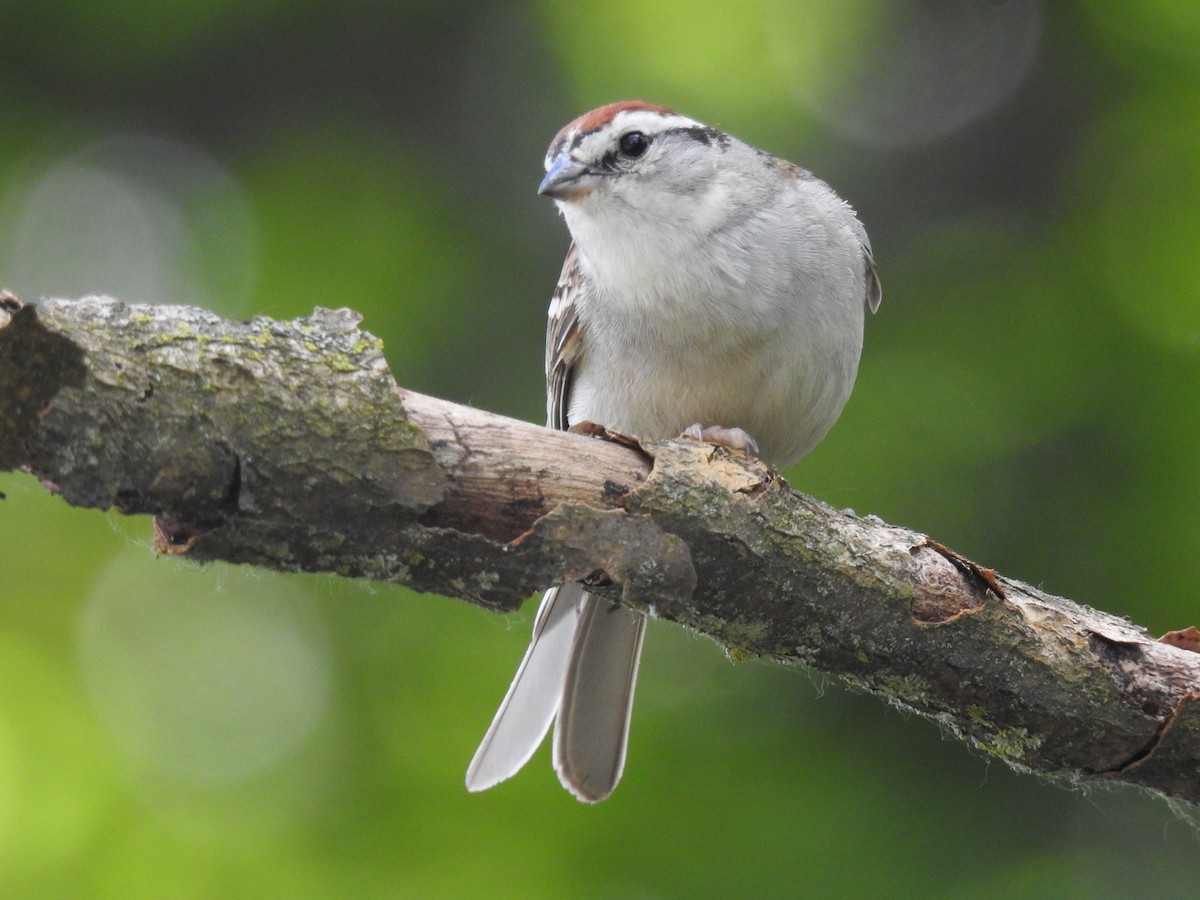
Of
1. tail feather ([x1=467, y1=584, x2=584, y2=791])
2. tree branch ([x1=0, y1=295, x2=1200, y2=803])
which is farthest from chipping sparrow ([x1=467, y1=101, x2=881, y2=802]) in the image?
tree branch ([x1=0, y1=295, x2=1200, y2=803])

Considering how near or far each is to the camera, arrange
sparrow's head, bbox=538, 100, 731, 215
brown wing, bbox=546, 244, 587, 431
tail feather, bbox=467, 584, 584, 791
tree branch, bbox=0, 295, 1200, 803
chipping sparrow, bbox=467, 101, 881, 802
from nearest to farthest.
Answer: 1. tree branch, bbox=0, 295, 1200, 803
2. tail feather, bbox=467, 584, 584, 791
3. chipping sparrow, bbox=467, 101, 881, 802
4. sparrow's head, bbox=538, 100, 731, 215
5. brown wing, bbox=546, 244, 587, 431

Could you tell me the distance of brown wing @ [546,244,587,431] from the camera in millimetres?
4098

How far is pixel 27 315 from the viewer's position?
1.92m

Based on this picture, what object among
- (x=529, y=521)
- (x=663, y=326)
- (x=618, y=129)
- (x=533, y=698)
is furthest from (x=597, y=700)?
(x=618, y=129)

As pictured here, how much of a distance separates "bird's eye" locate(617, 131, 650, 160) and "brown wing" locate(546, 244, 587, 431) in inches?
15.5

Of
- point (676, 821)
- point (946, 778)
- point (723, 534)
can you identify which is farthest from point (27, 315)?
point (946, 778)

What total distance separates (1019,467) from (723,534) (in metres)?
2.15

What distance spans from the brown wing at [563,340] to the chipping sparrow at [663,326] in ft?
0.05

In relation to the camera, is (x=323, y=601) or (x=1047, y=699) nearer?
(x=1047, y=699)

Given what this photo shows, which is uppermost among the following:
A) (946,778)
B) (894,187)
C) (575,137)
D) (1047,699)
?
(894,187)

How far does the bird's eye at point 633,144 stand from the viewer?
395 centimetres

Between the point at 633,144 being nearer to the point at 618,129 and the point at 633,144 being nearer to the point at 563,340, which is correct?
the point at 618,129

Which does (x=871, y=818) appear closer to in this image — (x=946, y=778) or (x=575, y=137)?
(x=946, y=778)

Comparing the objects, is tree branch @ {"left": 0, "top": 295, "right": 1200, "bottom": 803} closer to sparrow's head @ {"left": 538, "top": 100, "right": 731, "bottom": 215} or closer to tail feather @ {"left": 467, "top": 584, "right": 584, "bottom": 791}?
tail feather @ {"left": 467, "top": 584, "right": 584, "bottom": 791}
